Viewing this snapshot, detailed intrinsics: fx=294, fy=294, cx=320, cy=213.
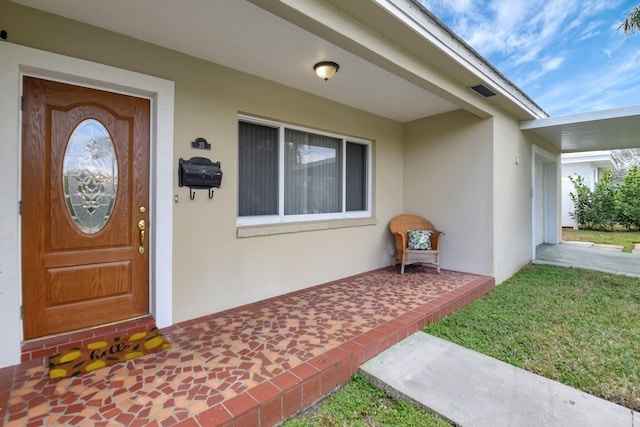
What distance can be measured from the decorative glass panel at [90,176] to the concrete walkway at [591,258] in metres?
7.47

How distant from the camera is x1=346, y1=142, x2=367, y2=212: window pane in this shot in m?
5.10

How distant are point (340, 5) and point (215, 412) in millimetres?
2937

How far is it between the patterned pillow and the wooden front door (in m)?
3.90

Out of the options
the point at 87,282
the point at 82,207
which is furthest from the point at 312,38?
the point at 87,282

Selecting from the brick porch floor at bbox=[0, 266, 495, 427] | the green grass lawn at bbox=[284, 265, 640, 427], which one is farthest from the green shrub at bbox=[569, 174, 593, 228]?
the brick porch floor at bbox=[0, 266, 495, 427]

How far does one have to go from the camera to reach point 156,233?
2898 millimetres

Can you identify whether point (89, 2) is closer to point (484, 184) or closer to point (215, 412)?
point (215, 412)

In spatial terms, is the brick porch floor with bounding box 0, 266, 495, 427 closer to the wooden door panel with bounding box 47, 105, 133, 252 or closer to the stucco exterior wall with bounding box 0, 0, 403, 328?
the stucco exterior wall with bounding box 0, 0, 403, 328

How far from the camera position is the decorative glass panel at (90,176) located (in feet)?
Result: 8.57

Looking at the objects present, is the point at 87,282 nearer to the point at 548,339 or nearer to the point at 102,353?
the point at 102,353

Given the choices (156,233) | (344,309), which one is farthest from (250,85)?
(344,309)

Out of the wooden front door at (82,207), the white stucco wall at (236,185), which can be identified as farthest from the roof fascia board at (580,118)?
the wooden front door at (82,207)

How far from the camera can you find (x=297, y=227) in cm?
402

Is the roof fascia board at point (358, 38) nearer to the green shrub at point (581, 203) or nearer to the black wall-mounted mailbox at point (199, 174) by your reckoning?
the black wall-mounted mailbox at point (199, 174)
